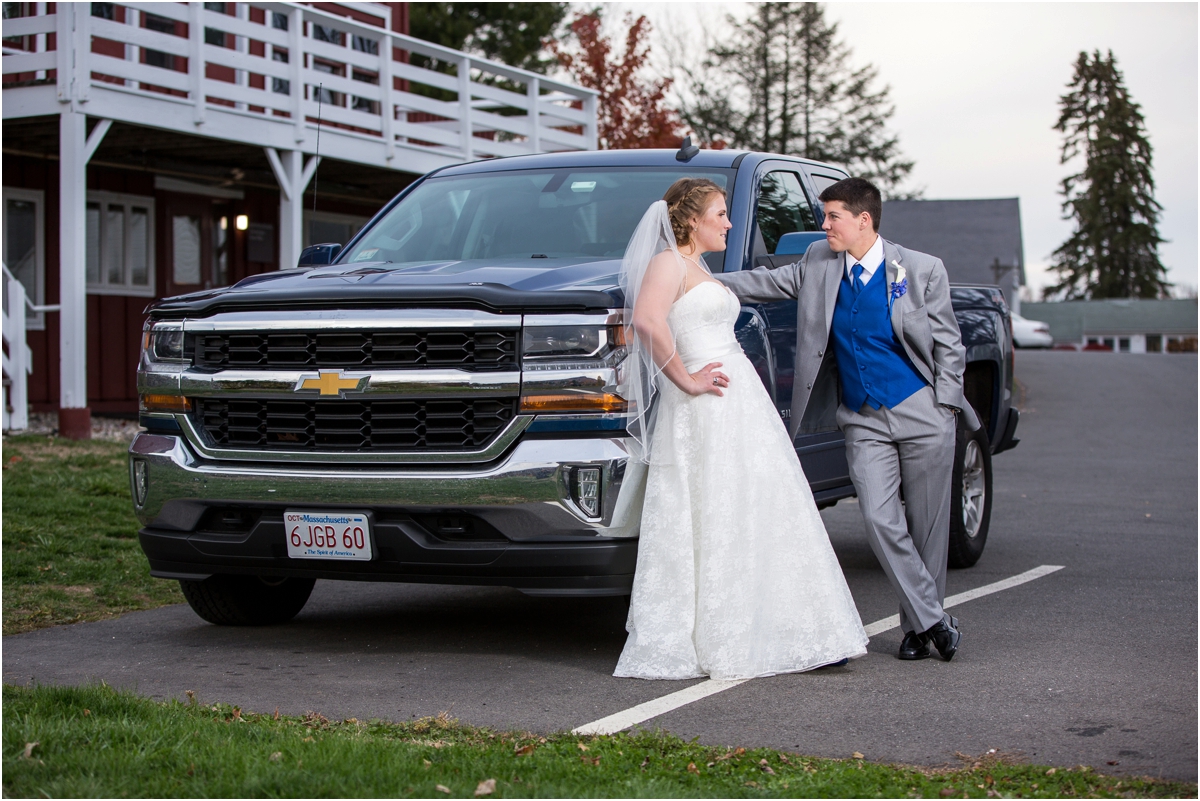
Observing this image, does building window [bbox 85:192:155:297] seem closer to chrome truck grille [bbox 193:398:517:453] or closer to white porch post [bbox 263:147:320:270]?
white porch post [bbox 263:147:320:270]

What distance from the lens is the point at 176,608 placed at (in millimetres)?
7105

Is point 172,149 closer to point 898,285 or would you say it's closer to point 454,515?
point 454,515

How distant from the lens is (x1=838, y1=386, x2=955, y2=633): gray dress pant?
552 cm

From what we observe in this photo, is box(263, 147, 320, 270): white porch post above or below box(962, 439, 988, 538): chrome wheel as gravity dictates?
above

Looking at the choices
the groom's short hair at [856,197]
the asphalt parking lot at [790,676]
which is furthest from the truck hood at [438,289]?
the asphalt parking lot at [790,676]

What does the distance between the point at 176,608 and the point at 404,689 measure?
252 centimetres

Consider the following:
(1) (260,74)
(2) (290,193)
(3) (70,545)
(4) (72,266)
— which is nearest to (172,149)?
(1) (260,74)

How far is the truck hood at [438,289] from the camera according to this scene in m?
5.07

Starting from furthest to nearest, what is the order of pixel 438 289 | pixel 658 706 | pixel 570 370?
pixel 438 289
pixel 570 370
pixel 658 706

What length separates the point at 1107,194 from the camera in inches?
2990

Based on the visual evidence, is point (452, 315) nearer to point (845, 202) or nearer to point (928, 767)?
point (845, 202)

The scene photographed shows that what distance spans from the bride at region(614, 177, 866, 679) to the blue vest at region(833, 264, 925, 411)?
437 mm

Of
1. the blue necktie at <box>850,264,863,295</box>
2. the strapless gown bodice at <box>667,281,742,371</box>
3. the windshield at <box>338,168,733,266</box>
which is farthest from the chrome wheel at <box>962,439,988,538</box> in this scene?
the strapless gown bodice at <box>667,281,742,371</box>

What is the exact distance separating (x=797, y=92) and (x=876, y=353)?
51.5 meters
